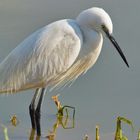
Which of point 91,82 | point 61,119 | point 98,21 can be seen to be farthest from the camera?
point 91,82

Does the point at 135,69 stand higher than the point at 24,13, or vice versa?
the point at 24,13

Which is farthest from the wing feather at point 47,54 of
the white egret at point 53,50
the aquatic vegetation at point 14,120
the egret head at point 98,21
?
the aquatic vegetation at point 14,120

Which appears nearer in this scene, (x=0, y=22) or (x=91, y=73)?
(x=91, y=73)

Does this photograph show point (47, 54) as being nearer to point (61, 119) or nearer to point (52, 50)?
point (52, 50)

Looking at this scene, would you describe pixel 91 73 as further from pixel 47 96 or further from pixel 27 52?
pixel 27 52

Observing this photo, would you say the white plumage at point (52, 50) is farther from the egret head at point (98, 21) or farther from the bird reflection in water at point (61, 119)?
the bird reflection in water at point (61, 119)

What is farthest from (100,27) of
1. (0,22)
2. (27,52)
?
(0,22)

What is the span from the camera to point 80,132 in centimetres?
729

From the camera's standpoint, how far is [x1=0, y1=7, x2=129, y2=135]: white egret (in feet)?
23.1

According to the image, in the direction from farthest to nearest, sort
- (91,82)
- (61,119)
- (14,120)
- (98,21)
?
(91,82)
(61,119)
(14,120)
(98,21)

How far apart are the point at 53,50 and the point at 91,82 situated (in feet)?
4.16

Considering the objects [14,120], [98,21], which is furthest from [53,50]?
[14,120]

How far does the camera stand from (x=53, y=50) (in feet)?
23.2

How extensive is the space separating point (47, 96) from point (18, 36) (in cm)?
114
